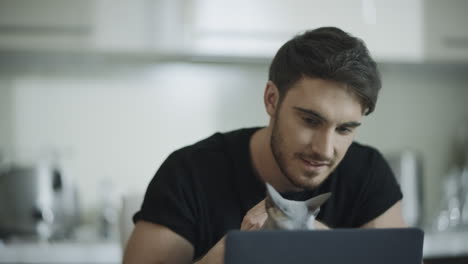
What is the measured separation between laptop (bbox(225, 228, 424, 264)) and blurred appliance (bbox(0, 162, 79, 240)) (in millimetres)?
1513

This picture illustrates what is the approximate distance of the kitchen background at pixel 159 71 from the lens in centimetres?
220

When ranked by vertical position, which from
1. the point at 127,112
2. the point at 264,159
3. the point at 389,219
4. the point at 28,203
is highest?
the point at 264,159

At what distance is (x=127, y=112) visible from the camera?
8.07 ft

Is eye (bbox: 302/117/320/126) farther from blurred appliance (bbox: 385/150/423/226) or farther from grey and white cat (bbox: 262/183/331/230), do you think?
blurred appliance (bbox: 385/150/423/226)

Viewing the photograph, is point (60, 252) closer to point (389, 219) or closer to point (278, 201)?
point (389, 219)

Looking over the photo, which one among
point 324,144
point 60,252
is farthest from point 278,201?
point 60,252

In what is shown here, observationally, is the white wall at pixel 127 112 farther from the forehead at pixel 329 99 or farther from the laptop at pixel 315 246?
the laptop at pixel 315 246

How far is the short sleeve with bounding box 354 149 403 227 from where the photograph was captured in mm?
1274

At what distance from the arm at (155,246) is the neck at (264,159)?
0.20 metres

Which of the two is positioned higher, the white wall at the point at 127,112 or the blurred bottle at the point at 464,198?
the white wall at the point at 127,112

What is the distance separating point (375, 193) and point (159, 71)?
4.47ft

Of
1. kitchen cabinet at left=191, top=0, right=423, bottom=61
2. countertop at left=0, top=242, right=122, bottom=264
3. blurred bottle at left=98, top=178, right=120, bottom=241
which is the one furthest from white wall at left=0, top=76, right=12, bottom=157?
kitchen cabinet at left=191, top=0, right=423, bottom=61

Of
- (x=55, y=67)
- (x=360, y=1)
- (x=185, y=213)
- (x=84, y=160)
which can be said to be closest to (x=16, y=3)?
(x=55, y=67)

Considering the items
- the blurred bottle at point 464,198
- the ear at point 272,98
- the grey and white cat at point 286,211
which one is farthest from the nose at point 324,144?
the blurred bottle at point 464,198
